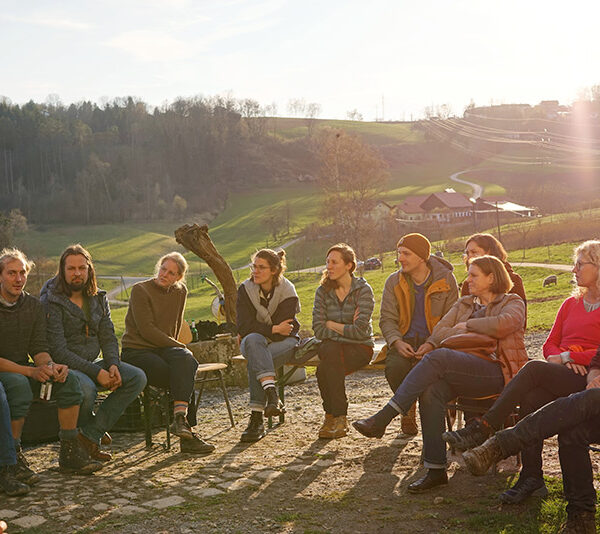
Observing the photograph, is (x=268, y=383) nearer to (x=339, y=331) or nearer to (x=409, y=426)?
(x=339, y=331)

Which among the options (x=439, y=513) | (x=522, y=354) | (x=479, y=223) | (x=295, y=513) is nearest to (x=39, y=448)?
(x=295, y=513)

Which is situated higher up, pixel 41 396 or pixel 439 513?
pixel 41 396

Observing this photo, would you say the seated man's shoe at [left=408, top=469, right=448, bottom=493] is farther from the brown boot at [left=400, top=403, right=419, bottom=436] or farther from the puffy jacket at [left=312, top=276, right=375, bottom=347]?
the puffy jacket at [left=312, top=276, right=375, bottom=347]

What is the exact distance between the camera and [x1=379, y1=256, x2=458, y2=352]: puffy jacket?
6.36 m

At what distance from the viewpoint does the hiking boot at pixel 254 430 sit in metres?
6.50

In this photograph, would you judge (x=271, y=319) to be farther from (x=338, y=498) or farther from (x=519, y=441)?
(x=519, y=441)

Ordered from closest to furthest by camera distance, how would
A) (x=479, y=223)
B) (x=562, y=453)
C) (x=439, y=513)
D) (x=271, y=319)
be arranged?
1. (x=562, y=453)
2. (x=439, y=513)
3. (x=271, y=319)
4. (x=479, y=223)

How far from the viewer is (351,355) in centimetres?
654

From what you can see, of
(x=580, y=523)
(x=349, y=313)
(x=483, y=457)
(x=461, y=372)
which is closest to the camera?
(x=580, y=523)

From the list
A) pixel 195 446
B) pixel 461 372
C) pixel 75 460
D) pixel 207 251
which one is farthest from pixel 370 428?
pixel 207 251

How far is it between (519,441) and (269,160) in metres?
123

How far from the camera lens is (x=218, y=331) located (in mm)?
10109

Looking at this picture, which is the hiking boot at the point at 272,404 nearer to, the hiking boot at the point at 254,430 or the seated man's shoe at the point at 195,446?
the hiking boot at the point at 254,430

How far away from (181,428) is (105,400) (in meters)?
0.66
